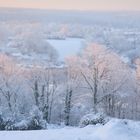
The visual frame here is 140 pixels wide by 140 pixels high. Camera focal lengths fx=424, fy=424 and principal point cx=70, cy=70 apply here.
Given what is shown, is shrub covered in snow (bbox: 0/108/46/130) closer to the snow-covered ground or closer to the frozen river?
the snow-covered ground

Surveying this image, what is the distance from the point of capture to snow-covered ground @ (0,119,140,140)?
1173 centimetres

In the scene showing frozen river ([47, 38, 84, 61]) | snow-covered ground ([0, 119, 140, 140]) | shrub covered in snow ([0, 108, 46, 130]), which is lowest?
frozen river ([47, 38, 84, 61])

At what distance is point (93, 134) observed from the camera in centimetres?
1207

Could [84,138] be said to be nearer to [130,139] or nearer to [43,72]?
[130,139]

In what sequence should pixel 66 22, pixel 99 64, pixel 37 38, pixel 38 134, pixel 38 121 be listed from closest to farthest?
pixel 38 134 → pixel 38 121 → pixel 99 64 → pixel 37 38 → pixel 66 22

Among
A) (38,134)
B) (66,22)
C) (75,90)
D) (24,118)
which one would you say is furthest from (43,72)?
(66,22)

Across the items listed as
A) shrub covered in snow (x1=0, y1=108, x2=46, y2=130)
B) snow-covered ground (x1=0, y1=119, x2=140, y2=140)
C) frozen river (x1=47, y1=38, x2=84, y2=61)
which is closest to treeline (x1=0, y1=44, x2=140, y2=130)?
frozen river (x1=47, y1=38, x2=84, y2=61)

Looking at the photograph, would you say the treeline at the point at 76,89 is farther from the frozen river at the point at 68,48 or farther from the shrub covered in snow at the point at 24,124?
the shrub covered in snow at the point at 24,124

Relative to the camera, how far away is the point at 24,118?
59.7 ft

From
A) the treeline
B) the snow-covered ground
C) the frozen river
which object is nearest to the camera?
the snow-covered ground

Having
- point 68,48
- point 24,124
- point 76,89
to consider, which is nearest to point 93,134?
point 24,124

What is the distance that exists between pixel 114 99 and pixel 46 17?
9233cm

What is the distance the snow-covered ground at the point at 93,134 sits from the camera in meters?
11.7

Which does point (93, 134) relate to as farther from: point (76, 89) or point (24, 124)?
point (76, 89)
